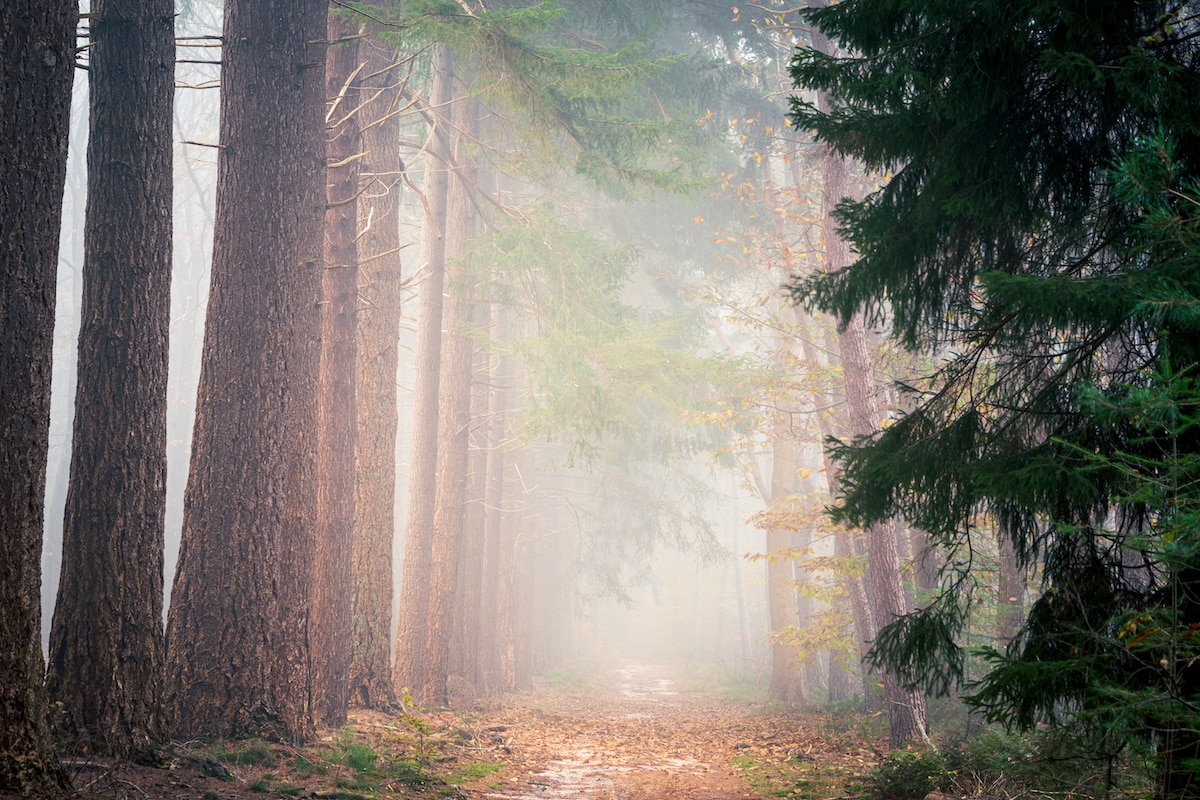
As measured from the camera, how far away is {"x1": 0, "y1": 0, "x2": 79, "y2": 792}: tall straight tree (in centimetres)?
386

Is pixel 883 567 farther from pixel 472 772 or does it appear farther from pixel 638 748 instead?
pixel 472 772

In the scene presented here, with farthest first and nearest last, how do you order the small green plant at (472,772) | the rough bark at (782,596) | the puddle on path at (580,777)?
1. the rough bark at (782,596)
2. the small green plant at (472,772)
3. the puddle on path at (580,777)

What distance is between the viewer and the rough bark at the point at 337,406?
8.53 meters

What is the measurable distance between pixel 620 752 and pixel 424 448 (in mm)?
6173

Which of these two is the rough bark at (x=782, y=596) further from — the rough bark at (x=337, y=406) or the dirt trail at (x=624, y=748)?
the rough bark at (x=337, y=406)

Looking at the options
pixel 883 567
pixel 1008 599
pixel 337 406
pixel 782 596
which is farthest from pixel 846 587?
pixel 337 406

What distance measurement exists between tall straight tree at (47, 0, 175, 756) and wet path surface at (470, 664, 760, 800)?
3065 mm

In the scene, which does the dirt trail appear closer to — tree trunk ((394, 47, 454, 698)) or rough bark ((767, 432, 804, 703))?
rough bark ((767, 432, 804, 703))

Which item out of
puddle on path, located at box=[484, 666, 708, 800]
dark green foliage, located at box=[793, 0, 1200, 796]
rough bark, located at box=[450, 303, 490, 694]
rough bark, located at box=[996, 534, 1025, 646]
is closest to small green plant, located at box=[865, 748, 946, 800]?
dark green foliage, located at box=[793, 0, 1200, 796]

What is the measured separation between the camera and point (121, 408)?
221 inches

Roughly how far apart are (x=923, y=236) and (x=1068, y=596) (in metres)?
2.29

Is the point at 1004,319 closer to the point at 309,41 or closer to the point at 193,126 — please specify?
the point at 309,41

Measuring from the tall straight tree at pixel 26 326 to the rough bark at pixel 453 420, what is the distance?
371 inches

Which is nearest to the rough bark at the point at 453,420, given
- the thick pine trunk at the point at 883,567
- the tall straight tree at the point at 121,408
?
the thick pine trunk at the point at 883,567
